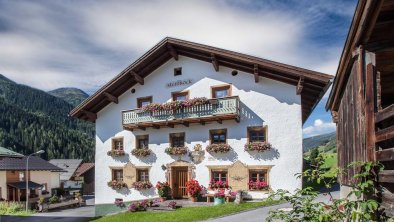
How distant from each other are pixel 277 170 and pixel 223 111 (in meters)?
4.53

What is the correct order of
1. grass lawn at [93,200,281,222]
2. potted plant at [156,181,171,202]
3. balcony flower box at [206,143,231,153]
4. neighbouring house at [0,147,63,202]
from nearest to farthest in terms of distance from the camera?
grass lawn at [93,200,281,222] < balcony flower box at [206,143,231,153] < potted plant at [156,181,171,202] < neighbouring house at [0,147,63,202]

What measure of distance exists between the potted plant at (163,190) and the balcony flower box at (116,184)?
10.4ft

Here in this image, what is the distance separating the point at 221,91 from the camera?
69.5 ft

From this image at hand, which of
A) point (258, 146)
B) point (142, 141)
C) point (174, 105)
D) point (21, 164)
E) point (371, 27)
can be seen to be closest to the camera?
point (371, 27)

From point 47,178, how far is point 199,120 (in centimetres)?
3589

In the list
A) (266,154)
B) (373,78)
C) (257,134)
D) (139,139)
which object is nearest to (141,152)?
(139,139)

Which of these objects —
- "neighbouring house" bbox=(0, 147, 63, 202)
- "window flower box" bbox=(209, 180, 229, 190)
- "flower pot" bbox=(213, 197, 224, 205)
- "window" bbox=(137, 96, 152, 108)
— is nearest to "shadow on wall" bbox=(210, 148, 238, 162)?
"window flower box" bbox=(209, 180, 229, 190)

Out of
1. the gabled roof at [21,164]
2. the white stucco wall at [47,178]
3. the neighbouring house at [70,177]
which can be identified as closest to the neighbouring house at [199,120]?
the gabled roof at [21,164]

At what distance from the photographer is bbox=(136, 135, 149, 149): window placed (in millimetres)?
23531

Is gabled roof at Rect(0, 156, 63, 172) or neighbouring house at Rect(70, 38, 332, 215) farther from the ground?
neighbouring house at Rect(70, 38, 332, 215)

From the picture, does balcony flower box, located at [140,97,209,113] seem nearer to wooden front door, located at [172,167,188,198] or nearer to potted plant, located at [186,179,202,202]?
wooden front door, located at [172,167,188,198]

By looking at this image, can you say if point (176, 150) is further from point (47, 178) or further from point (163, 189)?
point (47, 178)

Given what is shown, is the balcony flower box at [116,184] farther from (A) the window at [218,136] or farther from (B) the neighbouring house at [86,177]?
(B) the neighbouring house at [86,177]

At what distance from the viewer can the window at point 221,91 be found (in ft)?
68.6
